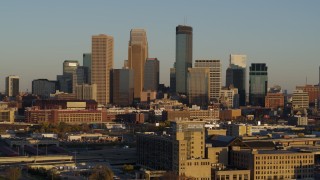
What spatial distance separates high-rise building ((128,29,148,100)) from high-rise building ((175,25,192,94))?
10137 mm

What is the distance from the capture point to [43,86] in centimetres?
19350

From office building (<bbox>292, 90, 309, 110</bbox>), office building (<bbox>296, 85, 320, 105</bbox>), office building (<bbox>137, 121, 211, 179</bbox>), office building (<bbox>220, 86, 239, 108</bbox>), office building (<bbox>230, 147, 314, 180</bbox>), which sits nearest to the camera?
office building (<bbox>137, 121, 211, 179</bbox>)

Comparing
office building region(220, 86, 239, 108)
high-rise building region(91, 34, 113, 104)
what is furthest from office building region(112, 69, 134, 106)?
office building region(220, 86, 239, 108)

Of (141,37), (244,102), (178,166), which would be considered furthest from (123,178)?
(141,37)

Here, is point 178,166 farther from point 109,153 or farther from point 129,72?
point 129,72

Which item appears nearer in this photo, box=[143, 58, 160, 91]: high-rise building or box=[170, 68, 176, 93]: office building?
box=[143, 58, 160, 91]: high-rise building

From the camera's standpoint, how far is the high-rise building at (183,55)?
178125mm

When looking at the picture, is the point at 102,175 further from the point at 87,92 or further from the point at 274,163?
the point at 87,92

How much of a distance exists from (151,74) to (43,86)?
3015 centimetres

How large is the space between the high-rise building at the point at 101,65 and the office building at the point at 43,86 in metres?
25.6

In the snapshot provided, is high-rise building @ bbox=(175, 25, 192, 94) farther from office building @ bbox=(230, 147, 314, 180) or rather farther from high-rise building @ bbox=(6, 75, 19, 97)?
office building @ bbox=(230, 147, 314, 180)

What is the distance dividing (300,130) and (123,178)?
2068 inches

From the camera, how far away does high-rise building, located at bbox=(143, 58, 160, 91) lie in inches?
7534

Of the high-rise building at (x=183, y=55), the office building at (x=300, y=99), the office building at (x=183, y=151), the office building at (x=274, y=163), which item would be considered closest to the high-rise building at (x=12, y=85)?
the high-rise building at (x=183, y=55)
